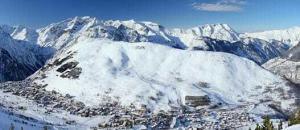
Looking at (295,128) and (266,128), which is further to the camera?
(266,128)
